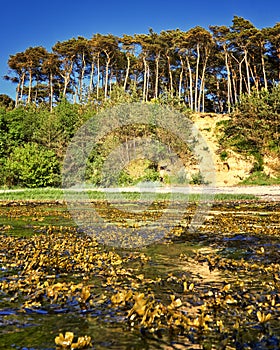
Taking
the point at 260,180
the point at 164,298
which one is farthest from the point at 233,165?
the point at 164,298

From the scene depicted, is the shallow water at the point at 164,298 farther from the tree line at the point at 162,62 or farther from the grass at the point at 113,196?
the tree line at the point at 162,62

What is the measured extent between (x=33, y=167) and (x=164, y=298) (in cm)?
3581

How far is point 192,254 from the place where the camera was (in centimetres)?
964

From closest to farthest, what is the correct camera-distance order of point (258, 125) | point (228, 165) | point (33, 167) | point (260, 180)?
point (33, 167)
point (260, 180)
point (228, 165)
point (258, 125)

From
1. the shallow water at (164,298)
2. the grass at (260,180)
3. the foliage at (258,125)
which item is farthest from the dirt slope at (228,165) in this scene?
the shallow water at (164,298)

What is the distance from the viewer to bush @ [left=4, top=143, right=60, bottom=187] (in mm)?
39875

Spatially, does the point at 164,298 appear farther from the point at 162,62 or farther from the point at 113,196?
the point at 162,62

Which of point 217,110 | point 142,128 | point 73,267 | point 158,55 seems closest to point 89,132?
point 142,128

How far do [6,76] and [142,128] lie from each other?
33.6 meters

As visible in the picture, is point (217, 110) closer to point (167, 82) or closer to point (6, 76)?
point (167, 82)

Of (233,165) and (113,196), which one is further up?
(233,165)

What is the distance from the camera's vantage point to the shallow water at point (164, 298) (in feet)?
15.0

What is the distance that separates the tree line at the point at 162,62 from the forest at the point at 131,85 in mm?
143

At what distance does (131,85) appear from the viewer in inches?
2000
